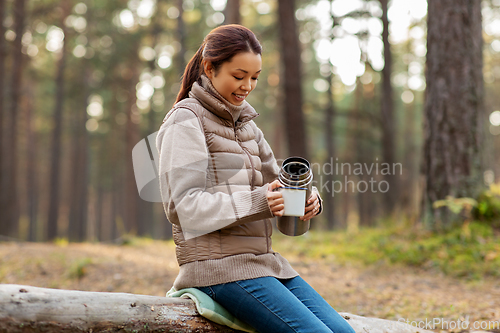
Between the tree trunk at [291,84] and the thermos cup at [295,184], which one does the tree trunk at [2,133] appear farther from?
the thermos cup at [295,184]

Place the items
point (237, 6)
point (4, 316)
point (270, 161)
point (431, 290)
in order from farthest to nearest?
point (237, 6), point (431, 290), point (270, 161), point (4, 316)

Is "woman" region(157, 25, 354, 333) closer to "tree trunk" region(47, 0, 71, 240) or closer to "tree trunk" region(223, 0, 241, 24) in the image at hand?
"tree trunk" region(223, 0, 241, 24)

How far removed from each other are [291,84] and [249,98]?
10.2m

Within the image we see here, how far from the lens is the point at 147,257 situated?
23.3 feet

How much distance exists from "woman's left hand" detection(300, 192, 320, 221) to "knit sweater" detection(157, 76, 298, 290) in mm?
247

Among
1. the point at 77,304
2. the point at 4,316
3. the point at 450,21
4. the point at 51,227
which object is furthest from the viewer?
the point at 51,227

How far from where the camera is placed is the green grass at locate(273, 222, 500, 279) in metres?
5.23

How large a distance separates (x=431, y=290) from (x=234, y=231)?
3548mm

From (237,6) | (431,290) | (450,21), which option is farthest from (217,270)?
(237,6)

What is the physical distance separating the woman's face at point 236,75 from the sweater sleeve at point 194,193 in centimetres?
28

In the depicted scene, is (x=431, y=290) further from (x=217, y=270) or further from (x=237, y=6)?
(x=237, y=6)

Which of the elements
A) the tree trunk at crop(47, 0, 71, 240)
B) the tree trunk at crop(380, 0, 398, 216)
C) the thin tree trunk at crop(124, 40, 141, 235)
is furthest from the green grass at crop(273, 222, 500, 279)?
the tree trunk at crop(47, 0, 71, 240)

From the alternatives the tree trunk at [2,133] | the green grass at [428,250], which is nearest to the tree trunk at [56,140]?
the tree trunk at [2,133]

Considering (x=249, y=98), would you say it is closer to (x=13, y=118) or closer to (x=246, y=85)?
(x=13, y=118)
